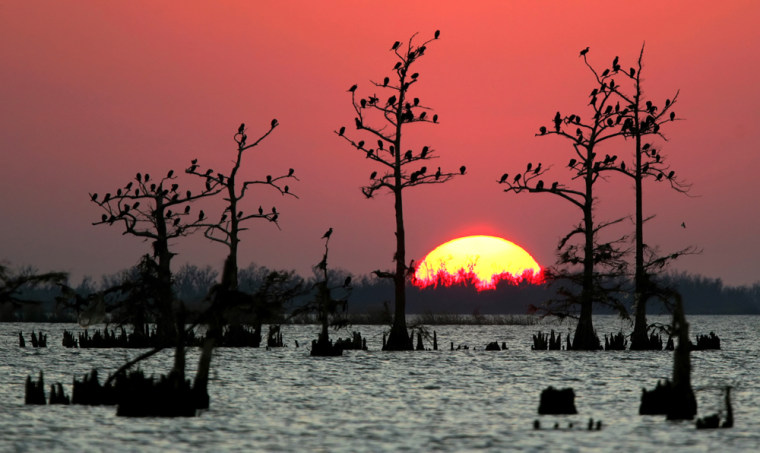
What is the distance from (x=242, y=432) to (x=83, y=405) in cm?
529

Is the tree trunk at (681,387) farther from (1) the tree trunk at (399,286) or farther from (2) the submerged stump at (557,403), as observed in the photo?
(1) the tree trunk at (399,286)

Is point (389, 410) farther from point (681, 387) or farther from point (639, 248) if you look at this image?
point (639, 248)

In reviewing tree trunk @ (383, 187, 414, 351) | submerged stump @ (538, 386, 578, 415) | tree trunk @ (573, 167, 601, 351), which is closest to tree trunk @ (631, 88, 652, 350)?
tree trunk @ (573, 167, 601, 351)

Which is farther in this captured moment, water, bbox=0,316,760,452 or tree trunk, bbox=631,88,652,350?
tree trunk, bbox=631,88,652,350


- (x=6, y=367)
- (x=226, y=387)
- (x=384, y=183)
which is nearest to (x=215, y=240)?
(x=384, y=183)

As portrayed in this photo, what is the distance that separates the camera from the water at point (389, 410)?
19.5m

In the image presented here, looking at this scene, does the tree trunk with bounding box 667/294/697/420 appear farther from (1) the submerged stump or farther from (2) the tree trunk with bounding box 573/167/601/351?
(2) the tree trunk with bounding box 573/167/601/351

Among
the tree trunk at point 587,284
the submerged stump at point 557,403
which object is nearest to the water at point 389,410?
the submerged stump at point 557,403

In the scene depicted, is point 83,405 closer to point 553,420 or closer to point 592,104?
point 553,420

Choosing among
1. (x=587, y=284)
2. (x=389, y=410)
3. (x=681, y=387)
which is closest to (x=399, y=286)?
(x=587, y=284)

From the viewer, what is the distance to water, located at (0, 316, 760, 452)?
63.8 ft

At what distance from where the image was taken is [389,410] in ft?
82.7

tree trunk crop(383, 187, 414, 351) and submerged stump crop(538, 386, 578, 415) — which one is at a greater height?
tree trunk crop(383, 187, 414, 351)

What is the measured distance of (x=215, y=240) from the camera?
54.6 m
